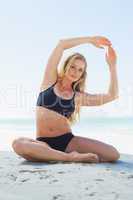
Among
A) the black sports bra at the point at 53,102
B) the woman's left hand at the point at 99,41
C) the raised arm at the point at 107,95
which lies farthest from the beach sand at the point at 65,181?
the woman's left hand at the point at 99,41

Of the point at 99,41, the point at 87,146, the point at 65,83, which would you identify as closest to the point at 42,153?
the point at 87,146

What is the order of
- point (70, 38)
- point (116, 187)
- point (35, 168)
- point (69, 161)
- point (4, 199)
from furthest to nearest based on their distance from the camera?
1. point (70, 38)
2. point (69, 161)
3. point (35, 168)
4. point (116, 187)
5. point (4, 199)

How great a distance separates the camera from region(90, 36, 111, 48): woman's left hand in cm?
527

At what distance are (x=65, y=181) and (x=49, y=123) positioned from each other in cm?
163

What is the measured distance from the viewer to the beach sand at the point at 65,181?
10.6 feet

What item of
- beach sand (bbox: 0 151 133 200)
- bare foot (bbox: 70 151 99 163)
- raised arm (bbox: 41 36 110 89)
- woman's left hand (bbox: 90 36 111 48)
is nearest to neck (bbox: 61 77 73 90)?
raised arm (bbox: 41 36 110 89)

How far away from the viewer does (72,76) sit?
17.5ft

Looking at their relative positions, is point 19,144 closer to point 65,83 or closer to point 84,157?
point 84,157

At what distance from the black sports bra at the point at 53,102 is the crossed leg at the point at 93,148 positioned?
37cm

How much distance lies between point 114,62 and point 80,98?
0.65 meters

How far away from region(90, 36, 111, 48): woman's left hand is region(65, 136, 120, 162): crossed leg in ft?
3.94

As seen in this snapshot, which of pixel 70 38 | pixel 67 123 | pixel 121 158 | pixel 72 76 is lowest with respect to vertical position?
pixel 121 158

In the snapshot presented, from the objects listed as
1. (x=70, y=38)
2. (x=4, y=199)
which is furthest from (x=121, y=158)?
(x=4, y=199)

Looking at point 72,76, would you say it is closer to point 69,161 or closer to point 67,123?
point 67,123
